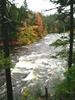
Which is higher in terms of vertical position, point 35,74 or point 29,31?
point 29,31

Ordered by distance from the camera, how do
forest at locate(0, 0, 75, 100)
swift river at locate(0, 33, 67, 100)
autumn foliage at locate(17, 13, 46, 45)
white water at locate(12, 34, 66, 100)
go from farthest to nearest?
1. autumn foliage at locate(17, 13, 46, 45)
2. white water at locate(12, 34, 66, 100)
3. swift river at locate(0, 33, 67, 100)
4. forest at locate(0, 0, 75, 100)

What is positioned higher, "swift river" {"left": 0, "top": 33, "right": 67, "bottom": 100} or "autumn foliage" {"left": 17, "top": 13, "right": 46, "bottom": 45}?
"autumn foliage" {"left": 17, "top": 13, "right": 46, "bottom": 45}

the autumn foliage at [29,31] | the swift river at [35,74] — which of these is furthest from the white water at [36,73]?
the autumn foliage at [29,31]

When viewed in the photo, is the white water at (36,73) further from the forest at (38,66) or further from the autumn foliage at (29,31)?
the autumn foliage at (29,31)

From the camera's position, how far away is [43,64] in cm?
3381

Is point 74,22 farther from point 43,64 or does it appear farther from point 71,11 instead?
point 43,64

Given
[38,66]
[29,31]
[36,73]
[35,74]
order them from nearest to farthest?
[35,74] → [36,73] → [38,66] → [29,31]

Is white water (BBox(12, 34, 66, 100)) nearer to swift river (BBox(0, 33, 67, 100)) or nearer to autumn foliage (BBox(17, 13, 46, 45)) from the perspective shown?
swift river (BBox(0, 33, 67, 100))

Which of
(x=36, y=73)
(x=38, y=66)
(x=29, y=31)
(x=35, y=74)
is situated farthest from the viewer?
(x=29, y=31)

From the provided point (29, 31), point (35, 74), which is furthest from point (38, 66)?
point (29, 31)

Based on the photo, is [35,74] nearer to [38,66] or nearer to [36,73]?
[36,73]

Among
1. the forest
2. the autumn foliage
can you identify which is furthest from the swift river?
the autumn foliage

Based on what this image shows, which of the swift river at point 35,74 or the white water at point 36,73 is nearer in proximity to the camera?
the swift river at point 35,74

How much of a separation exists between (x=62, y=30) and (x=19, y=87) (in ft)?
28.9
